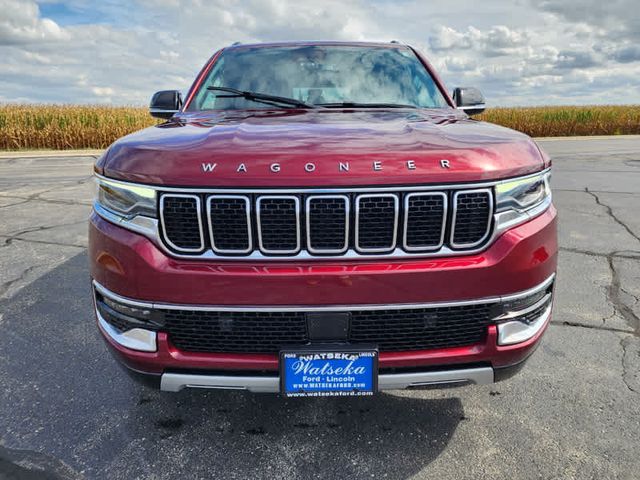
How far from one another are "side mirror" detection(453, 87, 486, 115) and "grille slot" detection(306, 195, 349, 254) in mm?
2115

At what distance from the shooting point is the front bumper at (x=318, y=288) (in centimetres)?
186

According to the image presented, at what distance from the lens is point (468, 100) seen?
11.9ft

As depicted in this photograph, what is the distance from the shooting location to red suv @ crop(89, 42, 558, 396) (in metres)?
1.86

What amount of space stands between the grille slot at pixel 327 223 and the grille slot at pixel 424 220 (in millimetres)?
231

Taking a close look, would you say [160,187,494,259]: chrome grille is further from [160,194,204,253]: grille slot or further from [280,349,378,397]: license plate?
[280,349,378,397]: license plate

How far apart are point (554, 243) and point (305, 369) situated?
3.79ft

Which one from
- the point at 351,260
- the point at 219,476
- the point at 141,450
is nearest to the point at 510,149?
the point at 351,260

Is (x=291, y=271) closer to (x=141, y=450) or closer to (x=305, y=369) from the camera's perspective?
(x=305, y=369)

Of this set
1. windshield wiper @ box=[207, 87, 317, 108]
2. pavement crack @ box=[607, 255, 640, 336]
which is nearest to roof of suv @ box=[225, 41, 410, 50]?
windshield wiper @ box=[207, 87, 317, 108]

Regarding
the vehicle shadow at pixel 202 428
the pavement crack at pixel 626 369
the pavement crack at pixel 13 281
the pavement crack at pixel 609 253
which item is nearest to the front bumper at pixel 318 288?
the vehicle shadow at pixel 202 428

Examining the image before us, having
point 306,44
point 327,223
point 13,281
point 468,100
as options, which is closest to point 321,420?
point 327,223

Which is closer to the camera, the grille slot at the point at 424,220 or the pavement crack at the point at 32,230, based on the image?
the grille slot at the point at 424,220

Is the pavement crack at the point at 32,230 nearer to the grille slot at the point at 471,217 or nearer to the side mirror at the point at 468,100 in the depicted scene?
the side mirror at the point at 468,100

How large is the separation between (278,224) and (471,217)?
735 millimetres
